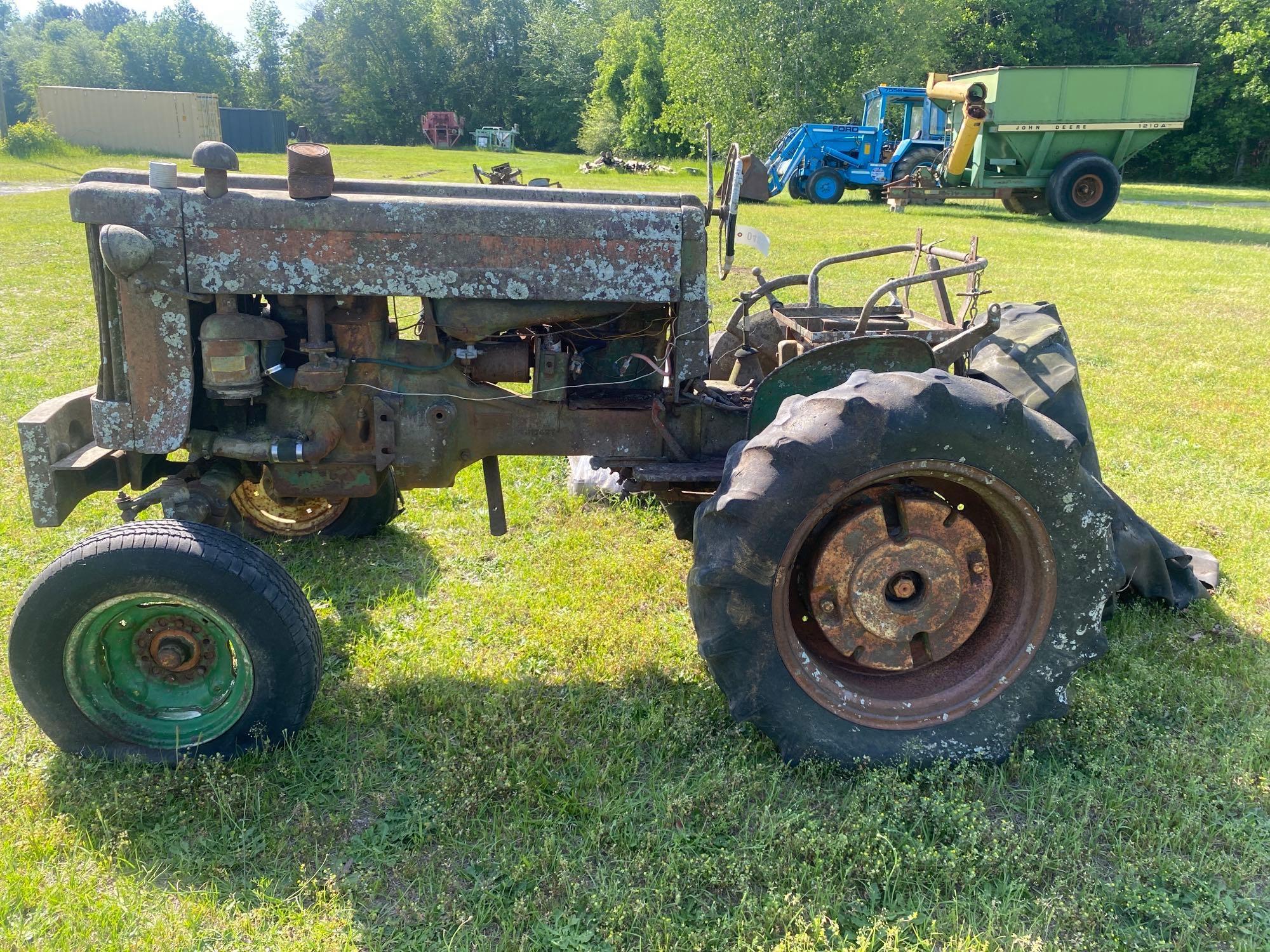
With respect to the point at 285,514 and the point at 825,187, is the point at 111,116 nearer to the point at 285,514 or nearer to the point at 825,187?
the point at 825,187

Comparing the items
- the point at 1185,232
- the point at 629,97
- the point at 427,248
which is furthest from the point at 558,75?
the point at 427,248

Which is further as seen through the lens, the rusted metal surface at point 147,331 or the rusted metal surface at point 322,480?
the rusted metal surface at point 322,480

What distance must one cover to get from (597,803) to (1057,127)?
1817 cm

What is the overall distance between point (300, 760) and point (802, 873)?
5.22ft

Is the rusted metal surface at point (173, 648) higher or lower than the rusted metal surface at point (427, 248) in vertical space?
lower

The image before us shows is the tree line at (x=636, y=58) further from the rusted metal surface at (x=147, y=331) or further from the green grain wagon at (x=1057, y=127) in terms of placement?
the rusted metal surface at (x=147, y=331)

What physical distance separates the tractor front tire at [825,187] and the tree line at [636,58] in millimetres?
4511

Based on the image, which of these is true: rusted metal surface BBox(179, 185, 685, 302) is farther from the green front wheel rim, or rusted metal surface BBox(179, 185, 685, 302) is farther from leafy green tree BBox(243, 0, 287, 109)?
leafy green tree BBox(243, 0, 287, 109)

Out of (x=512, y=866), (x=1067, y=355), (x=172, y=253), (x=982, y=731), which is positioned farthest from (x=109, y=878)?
(x=1067, y=355)

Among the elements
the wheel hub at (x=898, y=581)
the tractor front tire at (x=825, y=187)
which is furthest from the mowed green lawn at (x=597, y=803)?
the tractor front tire at (x=825, y=187)

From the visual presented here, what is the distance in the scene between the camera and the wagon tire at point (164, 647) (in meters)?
2.71

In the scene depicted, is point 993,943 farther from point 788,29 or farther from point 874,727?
point 788,29

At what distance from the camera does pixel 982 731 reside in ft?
9.53

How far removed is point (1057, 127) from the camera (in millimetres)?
17141
